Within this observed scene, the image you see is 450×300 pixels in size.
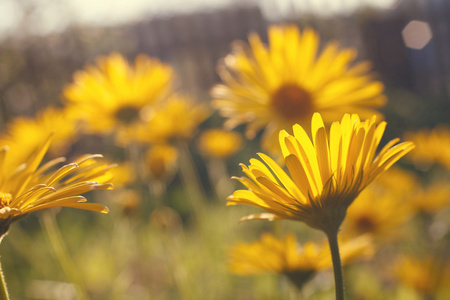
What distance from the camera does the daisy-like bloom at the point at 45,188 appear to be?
73 cm

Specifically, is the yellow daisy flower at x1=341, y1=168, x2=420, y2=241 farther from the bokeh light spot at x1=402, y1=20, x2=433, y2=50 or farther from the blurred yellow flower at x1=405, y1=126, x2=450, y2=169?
the bokeh light spot at x1=402, y1=20, x2=433, y2=50

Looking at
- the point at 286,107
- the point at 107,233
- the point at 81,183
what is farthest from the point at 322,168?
the point at 107,233

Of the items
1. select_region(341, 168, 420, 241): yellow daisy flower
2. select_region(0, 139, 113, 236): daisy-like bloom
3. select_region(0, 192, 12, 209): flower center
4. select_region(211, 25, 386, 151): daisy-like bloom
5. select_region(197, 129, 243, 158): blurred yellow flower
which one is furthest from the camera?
select_region(197, 129, 243, 158): blurred yellow flower

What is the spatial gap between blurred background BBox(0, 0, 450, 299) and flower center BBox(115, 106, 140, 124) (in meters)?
0.49

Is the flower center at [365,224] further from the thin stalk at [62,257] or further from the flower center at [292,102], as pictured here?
the thin stalk at [62,257]

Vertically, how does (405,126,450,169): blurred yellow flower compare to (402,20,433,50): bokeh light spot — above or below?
below

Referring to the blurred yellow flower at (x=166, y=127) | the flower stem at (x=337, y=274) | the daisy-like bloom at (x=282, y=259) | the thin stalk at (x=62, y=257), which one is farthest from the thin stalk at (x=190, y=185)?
the flower stem at (x=337, y=274)

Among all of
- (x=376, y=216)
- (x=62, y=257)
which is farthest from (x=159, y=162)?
(x=376, y=216)

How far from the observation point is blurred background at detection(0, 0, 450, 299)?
8.61 ft

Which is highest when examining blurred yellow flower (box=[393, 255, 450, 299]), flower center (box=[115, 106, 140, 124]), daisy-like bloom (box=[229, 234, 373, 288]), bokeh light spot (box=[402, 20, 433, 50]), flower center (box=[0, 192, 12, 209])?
bokeh light spot (box=[402, 20, 433, 50])

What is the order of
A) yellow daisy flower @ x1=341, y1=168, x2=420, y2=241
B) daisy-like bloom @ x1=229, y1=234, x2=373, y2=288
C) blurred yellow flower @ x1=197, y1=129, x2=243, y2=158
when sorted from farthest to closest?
blurred yellow flower @ x1=197, y1=129, x2=243, y2=158, yellow daisy flower @ x1=341, y1=168, x2=420, y2=241, daisy-like bloom @ x1=229, y1=234, x2=373, y2=288

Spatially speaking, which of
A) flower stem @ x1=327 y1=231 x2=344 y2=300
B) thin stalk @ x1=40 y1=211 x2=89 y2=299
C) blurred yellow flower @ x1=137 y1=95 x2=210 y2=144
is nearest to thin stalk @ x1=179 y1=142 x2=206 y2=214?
blurred yellow flower @ x1=137 y1=95 x2=210 y2=144

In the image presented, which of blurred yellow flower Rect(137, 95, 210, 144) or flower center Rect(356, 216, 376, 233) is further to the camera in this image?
blurred yellow flower Rect(137, 95, 210, 144)

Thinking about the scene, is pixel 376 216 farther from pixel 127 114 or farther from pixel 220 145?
pixel 220 145
